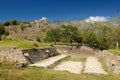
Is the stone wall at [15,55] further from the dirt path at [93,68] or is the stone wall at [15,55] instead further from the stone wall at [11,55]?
the dirt path at [93,68]

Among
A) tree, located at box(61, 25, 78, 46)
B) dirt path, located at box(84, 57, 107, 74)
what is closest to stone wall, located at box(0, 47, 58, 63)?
dirt path, located at box(84, 57, 107, 74)

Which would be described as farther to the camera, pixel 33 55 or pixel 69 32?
pixel 69 32

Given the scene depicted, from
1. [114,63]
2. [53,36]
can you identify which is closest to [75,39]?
[53,36]

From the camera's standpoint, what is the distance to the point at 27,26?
3290 inches

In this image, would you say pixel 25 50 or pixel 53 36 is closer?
pixel 25 50

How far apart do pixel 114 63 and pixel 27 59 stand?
32.3ft

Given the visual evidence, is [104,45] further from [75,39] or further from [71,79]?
[71,79]

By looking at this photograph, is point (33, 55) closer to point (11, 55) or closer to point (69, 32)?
point (11, 55)

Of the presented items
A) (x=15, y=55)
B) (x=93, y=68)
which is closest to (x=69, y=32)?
(x=15, y=55)

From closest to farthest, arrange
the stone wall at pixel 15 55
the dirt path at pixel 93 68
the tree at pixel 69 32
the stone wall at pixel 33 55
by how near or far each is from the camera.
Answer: the dirt path at pixel 93 68 → the stone wall at pixel 15 55 → the stone wall at pixel 33 55 → the tree at pixel 69 32

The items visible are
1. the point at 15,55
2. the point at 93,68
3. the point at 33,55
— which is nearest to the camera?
the point at 93,68

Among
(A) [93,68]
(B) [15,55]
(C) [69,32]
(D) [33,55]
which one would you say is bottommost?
(A) [93,68]

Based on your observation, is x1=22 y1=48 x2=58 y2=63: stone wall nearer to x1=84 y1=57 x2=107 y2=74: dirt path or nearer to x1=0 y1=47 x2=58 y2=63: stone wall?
x1=0 y1=47 x2=58 y2=63: stone wall

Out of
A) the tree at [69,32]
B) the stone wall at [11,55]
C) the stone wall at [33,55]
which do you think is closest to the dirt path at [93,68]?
the stone wall at [33,55]
